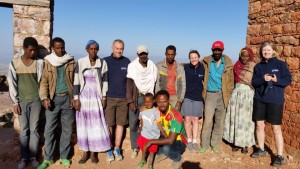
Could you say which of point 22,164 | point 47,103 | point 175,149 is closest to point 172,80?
point 175,149

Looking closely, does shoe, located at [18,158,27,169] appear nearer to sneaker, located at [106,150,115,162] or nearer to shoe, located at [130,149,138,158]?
sneaker, located at [106,150,115,162]

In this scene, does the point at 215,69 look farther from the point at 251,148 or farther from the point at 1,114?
the point at 1,114

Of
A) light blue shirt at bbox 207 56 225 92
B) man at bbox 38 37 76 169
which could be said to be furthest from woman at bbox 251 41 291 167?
man at bbox 38 37 76 169

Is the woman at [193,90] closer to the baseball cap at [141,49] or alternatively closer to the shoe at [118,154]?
the baseball cap at [141,49]

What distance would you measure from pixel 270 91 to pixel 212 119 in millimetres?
1154

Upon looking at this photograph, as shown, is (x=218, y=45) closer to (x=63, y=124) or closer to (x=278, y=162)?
(x=278, y=162)

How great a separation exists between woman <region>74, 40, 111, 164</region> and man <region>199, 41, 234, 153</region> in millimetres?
1866

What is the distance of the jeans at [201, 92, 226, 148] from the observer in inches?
187

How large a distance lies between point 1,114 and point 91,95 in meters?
10.3

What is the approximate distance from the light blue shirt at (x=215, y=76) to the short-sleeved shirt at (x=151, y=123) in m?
1.36

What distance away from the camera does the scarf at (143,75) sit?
4.34m

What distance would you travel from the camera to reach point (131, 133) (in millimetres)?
4664

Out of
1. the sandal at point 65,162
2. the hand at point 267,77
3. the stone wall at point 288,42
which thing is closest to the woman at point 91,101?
the sandal at point 65,162

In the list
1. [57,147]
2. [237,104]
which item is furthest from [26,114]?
[237,104]
